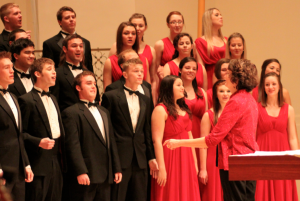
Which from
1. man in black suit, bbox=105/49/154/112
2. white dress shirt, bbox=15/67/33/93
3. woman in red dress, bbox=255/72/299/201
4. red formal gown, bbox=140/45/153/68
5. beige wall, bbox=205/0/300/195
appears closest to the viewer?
white dress shirt, bbox=15/67/33/93

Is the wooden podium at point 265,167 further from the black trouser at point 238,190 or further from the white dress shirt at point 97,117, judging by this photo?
the white dress shirt at point 97,117

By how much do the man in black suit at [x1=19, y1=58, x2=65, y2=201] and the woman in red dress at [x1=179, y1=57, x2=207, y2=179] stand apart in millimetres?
1386

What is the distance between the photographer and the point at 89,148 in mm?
3152

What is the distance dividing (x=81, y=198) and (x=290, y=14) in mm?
4528

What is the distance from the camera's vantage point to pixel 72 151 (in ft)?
10.0

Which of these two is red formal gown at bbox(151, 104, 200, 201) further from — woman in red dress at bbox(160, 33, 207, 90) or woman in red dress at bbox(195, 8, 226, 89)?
woman in red dress at bbox(195, 8, 226, 89)

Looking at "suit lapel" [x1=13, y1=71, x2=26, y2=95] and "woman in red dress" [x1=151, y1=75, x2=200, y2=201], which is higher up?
"suit lapel" [x1=13, y1=71, x2=26, y2=95]

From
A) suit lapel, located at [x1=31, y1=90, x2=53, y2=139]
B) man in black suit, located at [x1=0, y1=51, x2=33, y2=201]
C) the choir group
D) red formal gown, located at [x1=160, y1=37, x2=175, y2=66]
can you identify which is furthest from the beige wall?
man in black suit, located at [x1=0, y1=51, x2=33, y2=201]

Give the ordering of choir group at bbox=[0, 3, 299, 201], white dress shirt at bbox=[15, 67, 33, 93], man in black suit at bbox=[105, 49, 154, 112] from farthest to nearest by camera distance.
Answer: man in black suit at bbox=[105, 49, 154, 112] < white dress shirt at bbox=[15, 67, 33, 93] < choir group at bbox=[0, 3, 299, 201]

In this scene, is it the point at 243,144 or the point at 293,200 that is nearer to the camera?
the point at 243,144

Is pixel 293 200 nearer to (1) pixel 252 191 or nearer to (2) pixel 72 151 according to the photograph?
(1) pixel 252 191

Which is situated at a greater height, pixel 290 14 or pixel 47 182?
pixel 290 14

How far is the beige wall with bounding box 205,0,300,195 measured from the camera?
6113mm

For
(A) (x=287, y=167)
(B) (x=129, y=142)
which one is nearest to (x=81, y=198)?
(B) (x=129, y=142)
